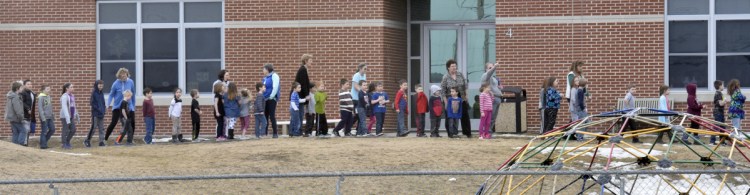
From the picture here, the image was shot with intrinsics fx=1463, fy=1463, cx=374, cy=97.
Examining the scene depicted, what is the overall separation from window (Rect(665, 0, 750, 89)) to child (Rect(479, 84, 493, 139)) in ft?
13.9

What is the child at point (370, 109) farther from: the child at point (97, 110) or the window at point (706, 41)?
the window at point (706, 41)

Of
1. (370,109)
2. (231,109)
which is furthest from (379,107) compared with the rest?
(231,109)

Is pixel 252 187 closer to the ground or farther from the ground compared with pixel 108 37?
closer to the ground

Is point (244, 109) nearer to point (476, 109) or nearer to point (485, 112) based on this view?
point (485, 112)

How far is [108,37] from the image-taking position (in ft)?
91.6

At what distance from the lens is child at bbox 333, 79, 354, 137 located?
24.5 metres

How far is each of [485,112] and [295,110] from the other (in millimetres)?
3103

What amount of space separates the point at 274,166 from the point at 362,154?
148 centimetres

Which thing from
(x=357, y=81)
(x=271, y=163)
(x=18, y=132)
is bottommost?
(x=271, y=163)

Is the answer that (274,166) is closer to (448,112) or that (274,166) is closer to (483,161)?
(483,161)

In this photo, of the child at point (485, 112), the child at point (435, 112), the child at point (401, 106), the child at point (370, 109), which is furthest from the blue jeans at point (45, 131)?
the child at point (485, 112)

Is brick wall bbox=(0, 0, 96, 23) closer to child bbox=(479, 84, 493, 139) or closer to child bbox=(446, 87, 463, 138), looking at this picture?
→ child bbox=(446, 87, 463, 138)

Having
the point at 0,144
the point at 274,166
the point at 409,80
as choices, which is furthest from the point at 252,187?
the point at 409,80

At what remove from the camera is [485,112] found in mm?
23641
